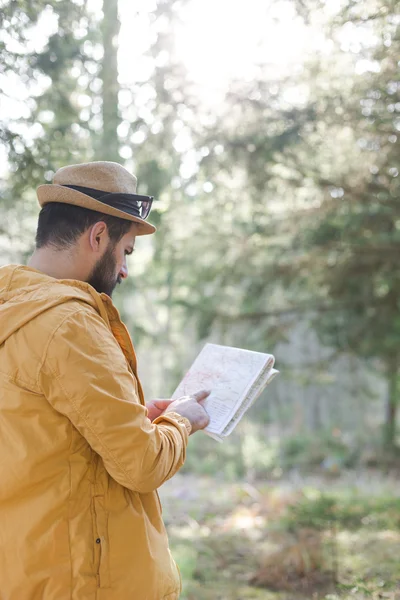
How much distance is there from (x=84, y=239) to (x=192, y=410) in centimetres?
67

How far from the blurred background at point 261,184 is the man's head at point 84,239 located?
1641 mm

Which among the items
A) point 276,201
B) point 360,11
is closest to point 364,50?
point 360,11

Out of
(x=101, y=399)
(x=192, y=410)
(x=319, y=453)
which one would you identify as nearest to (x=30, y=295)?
(x=101, y=399)

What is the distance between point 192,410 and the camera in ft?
7.07

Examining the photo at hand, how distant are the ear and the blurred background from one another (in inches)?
64.9

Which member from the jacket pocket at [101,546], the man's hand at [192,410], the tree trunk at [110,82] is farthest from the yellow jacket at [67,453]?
the tree trunk at [110,82]

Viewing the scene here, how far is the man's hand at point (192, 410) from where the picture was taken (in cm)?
213

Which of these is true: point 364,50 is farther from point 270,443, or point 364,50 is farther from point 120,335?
point 270,443

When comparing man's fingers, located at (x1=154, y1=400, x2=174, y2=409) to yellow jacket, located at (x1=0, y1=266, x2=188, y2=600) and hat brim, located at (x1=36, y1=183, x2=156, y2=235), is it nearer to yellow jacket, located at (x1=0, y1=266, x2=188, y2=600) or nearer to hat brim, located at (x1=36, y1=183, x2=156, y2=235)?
yellow jacket, located at (x1=0, y1=266, x2=188, y2=600)

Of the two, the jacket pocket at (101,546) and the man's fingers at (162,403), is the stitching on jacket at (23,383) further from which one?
the man's fingers at (162,403)

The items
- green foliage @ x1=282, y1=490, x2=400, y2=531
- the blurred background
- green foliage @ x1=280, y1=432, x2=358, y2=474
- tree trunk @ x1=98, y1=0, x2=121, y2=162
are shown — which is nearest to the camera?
the blurred background

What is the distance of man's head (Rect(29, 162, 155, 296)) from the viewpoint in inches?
78.2

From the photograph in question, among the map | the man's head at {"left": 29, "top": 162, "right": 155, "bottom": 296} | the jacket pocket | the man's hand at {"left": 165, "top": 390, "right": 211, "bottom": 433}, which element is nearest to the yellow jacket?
the jacket pocket

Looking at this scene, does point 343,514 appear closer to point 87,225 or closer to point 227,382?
point 227,382
